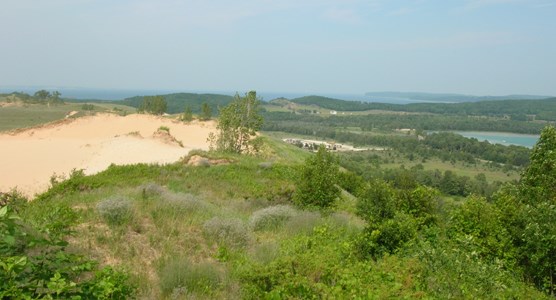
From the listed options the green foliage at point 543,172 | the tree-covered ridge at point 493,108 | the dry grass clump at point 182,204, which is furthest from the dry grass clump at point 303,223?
the tree-covered ridge at point 493,108

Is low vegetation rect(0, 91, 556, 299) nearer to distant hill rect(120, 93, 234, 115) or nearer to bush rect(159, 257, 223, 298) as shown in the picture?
bush rect(159, 257, 223, 298)

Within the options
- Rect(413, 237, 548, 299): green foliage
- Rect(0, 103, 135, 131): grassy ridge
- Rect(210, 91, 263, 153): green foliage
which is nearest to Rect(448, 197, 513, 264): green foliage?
Rect(413, 237, 548, 299): green foliage

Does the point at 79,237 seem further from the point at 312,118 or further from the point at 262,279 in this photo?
the point at 312,118

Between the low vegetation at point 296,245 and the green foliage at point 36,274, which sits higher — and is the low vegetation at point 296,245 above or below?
below

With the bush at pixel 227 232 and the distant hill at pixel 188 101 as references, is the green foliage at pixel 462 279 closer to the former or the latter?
the bush at pixel 227 232

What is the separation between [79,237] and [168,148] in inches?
787

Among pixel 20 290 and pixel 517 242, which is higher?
pixel 20 290

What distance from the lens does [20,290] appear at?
3.10m

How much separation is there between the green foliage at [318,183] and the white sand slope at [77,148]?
12.5m

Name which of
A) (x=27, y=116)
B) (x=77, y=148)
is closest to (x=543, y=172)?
(x=77, y=148)

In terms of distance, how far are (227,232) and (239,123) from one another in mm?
16883

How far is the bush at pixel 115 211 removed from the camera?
23.6 ft

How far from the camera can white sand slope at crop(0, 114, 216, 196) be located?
20.9 metres

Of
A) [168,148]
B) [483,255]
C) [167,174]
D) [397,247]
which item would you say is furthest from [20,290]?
[168,148]
